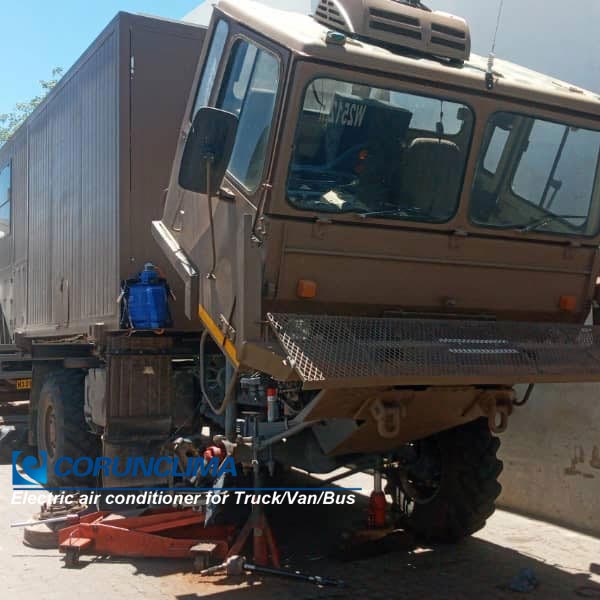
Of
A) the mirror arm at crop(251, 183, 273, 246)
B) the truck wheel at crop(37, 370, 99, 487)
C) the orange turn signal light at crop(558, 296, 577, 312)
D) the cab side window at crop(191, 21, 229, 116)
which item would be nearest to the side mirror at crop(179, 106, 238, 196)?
the mirror arm at crop(251, 183, 273, 246)

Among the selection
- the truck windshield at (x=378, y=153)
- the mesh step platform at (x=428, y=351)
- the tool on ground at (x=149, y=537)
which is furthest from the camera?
the tool on ground at (x=149, y=537)

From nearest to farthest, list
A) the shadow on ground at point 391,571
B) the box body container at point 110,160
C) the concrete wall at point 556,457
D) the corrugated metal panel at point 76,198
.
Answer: the shadow on ground at point 391,571 < the box body container at point 110,160 < the corrugated metal panel at point 76,198 < the concrete wall at point 556,457

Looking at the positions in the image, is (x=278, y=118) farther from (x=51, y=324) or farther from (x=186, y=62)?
(x=51, y=324)

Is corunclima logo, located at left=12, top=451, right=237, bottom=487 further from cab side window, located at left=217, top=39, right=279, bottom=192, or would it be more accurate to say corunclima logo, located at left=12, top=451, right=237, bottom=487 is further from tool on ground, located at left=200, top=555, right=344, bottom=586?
cab side window, located at left=217, top=39, right=279, bottom=192

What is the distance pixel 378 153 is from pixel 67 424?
13.2 feet

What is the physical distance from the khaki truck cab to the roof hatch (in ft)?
0.04

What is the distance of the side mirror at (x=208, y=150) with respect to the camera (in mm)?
4430

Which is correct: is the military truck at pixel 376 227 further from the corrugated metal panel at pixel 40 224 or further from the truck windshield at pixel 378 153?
the corrugated metal panel at pixel 40 224

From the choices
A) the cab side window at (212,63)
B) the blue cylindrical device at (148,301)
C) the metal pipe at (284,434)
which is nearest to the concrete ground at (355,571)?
the metal pipe at (284,434)

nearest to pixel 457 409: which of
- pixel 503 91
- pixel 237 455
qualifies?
pixel 237 455

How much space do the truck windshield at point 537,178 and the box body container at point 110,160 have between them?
244 centimetres

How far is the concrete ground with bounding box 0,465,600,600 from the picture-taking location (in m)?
5.11

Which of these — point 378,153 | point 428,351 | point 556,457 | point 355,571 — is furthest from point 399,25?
point 556,457

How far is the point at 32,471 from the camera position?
8.83 metres
